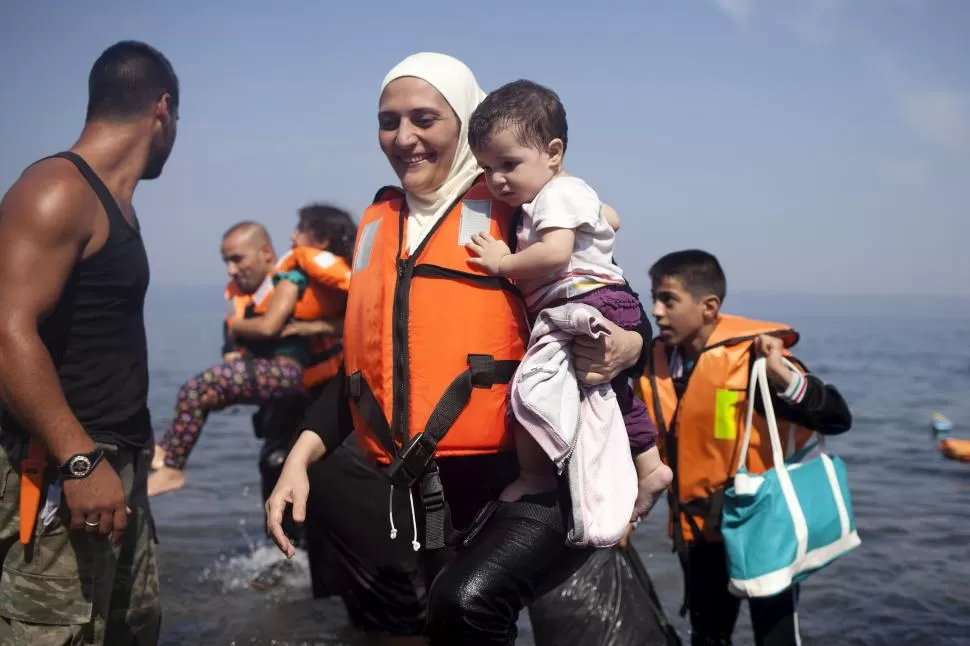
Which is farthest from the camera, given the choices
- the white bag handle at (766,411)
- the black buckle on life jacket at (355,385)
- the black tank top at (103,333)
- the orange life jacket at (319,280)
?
the orange life jacket at (319,280)

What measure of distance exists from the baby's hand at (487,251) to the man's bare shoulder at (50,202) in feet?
4.46

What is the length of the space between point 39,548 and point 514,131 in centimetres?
212

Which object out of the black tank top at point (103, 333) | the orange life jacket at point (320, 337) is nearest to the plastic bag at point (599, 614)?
the black tank top at point (103, 333)

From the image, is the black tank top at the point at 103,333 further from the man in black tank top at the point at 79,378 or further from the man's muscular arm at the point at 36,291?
the man's muscular arm at the point at 36,291

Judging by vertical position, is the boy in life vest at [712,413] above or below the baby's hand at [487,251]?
below

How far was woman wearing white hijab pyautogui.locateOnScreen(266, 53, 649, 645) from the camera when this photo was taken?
2533 millimetres

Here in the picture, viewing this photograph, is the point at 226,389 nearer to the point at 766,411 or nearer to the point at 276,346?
the point at 276,346

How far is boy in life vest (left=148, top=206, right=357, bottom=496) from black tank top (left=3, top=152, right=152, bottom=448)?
6.36 feet

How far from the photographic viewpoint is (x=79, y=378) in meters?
3.26

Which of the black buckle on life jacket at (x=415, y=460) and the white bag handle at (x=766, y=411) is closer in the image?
the black buckle on life jacket at (x=415, y=460)

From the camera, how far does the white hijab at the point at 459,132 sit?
118 inches

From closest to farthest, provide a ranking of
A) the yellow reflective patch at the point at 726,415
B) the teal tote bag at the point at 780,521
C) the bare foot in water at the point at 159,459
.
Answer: the teal tote bag at the point at 780,521 < the yellow reflective patch at the point at 726,415 < the bare foot in water at the point at 159,459

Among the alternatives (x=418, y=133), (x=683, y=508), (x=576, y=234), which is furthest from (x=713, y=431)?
(x=418, y=133)

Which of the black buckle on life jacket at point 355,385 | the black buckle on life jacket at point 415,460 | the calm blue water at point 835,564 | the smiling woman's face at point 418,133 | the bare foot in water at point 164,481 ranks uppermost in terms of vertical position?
the smiling woman's face at point 418,133
